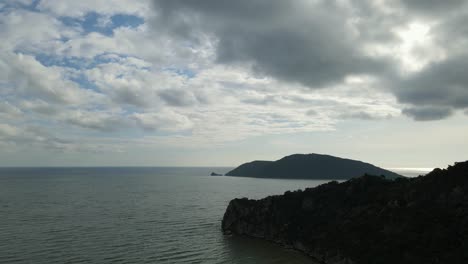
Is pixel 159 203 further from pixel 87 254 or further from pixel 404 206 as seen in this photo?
pixel 404 206

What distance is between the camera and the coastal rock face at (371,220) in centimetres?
6047

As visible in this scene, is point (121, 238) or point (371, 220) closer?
point (371, 220)

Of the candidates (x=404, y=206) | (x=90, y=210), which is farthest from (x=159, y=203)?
(x=404, y=206)

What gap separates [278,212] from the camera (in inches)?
3684

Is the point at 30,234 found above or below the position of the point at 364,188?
below

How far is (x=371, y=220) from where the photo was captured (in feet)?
244

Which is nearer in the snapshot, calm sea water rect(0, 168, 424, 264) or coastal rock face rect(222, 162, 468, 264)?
coastal rock face rect(222, 162, 468, 264)

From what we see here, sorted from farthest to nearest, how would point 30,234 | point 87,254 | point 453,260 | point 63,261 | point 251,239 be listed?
point 251,239 → point 30,234 → point 87,254 → point 63,261 → point 453,260

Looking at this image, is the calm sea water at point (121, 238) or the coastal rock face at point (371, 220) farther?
the calm sea water at point (121, 238)

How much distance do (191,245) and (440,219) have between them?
5196 centimetres

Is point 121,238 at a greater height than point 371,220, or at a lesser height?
lesser

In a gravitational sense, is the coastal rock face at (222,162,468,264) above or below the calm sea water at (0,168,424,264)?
above

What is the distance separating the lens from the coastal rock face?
60.5 meters

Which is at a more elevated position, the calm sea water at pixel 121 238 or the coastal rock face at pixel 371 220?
the coastal rock face at pixel 371 220
